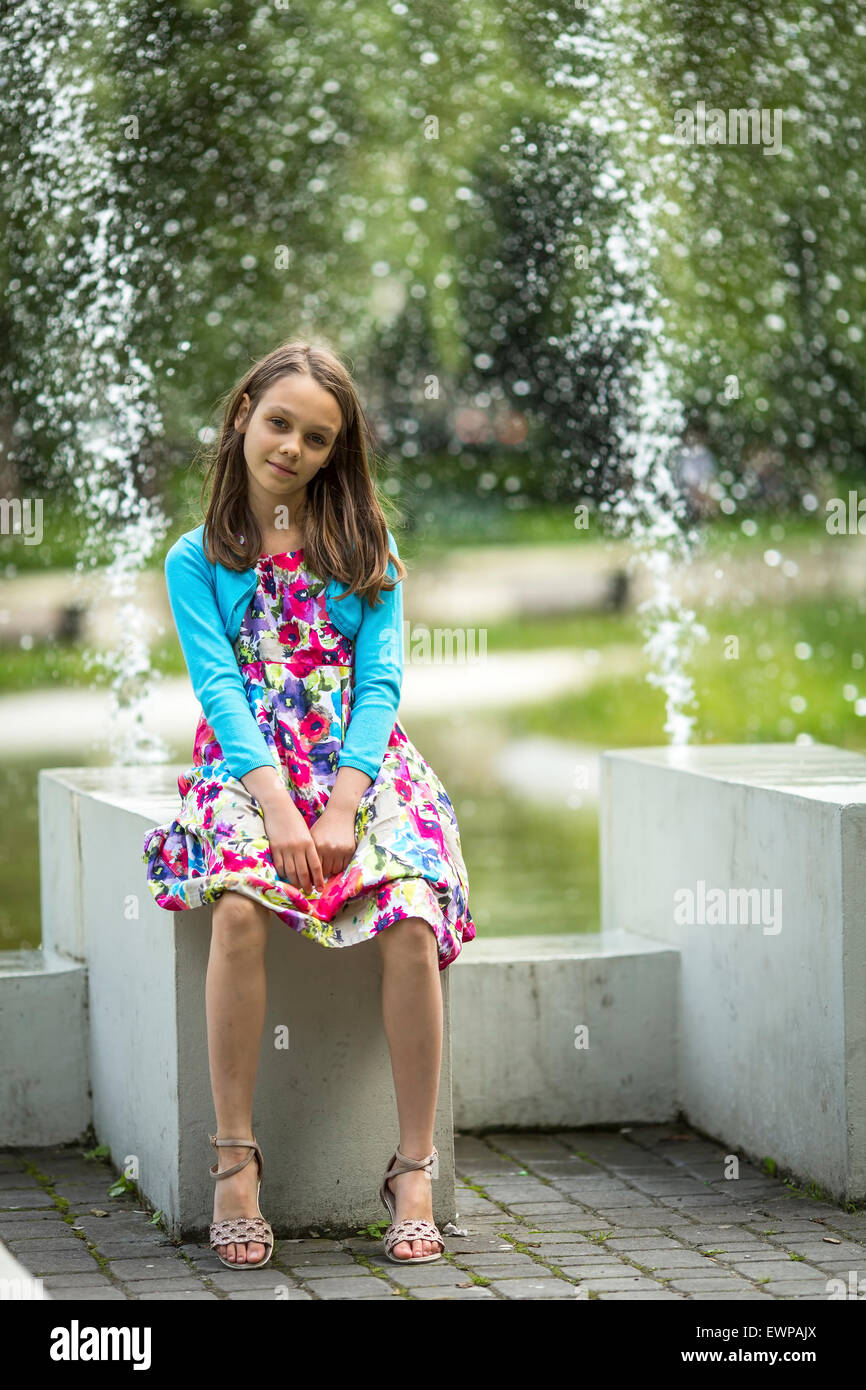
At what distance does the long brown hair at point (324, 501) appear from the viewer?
2928 millimetres

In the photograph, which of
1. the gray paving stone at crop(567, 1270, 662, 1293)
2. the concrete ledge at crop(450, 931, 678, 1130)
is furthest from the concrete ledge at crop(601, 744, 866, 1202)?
the gray paving stone at crop(567, 1270, 662, 1293)

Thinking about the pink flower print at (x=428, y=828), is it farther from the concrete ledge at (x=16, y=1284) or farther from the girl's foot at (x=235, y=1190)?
the concrete ledge at (x=16, y=1284)

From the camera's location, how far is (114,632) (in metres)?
6.07

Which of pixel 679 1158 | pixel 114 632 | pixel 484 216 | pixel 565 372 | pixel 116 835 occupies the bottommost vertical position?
pixel 679 1158

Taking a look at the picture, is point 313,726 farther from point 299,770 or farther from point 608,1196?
point 608,1196

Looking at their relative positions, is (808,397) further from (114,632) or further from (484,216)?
(114,632)

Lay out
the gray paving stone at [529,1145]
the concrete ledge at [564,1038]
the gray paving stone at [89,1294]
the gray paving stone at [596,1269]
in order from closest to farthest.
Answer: the gray paving stone at [89,1294], the gray paving stone at [596,1269], the gray paving stone at [529,1145], the concrete ledge at [564,1038]

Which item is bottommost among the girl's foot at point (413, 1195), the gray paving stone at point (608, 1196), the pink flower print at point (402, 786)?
the gray paving stone at point (608, 1196)

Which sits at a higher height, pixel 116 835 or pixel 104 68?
pixel 104 68

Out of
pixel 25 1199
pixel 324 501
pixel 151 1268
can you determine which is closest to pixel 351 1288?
pixel 151 1268

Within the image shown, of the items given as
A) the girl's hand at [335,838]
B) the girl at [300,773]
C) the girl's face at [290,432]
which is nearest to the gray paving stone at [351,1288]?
the girl at [300,773]

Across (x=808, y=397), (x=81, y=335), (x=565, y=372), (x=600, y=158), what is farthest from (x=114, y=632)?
(x=808, y=397)

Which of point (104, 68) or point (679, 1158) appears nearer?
point (679, 1158)

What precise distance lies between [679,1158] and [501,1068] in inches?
15.7
